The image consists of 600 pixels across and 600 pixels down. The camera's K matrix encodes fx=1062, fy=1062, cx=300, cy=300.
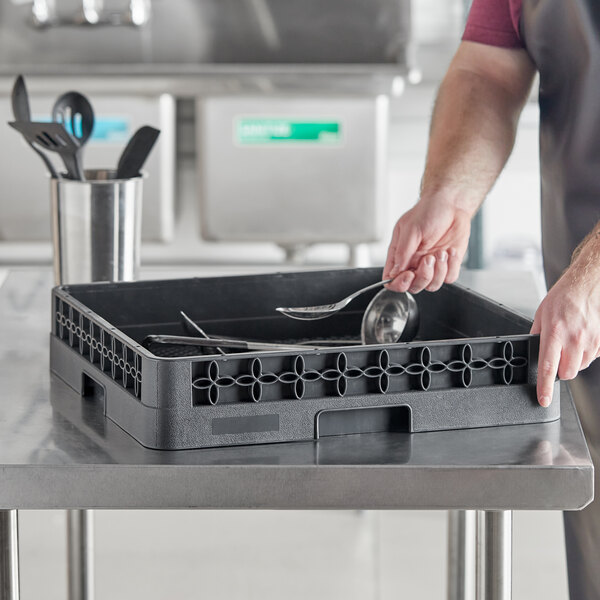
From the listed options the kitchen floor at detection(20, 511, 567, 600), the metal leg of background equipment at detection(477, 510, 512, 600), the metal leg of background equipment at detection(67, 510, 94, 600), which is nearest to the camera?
the metal leg of background equipment at detection(477, 510, 512, 600)

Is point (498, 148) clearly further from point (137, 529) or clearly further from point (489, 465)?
point (137, 529)

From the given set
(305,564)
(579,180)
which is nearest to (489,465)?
(579,180)

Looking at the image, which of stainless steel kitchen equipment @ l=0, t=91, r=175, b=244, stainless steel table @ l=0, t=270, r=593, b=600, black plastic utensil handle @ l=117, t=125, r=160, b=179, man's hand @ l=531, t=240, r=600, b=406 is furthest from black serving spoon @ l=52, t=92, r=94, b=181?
stainless steel kitchen equipment @ l=0, t=91, r=175, b=244

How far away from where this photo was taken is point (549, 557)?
221 centimetres

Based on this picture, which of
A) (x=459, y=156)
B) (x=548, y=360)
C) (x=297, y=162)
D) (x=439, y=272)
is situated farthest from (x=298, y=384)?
(x=297, y=162)

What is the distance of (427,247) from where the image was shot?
3.94 ft

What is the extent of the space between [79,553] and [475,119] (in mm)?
911

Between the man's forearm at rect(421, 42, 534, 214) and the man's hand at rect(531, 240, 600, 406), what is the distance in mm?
346

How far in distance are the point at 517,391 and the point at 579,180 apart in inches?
17.0

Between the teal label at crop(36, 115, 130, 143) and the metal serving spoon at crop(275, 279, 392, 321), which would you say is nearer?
the metal serving spoon at crop(275, 279, 392, 321)

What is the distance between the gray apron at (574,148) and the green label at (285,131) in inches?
41.2

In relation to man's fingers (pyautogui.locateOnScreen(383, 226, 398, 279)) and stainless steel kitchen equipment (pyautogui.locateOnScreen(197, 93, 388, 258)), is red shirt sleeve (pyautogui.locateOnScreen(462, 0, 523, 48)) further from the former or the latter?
stainless steel kitchen equipment (pyautogui.locateOnScreen(197, 93, 388, 258))

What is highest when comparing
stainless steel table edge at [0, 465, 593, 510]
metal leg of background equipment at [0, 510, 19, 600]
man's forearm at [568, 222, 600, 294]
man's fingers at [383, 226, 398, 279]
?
man's forearm at [568, 222, 600, 294]

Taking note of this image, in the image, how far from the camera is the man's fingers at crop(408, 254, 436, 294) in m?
1.14
